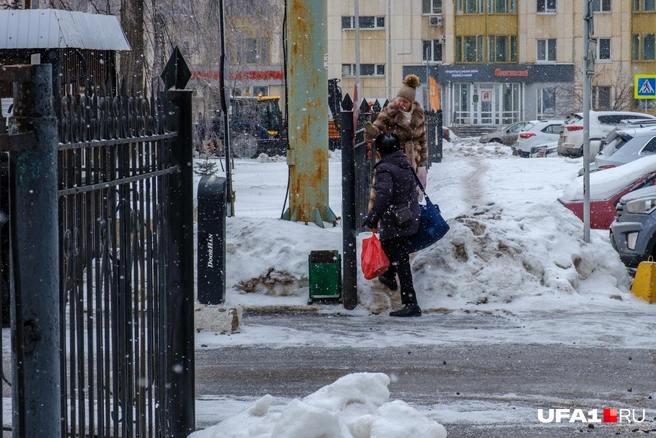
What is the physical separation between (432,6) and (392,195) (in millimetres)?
60317

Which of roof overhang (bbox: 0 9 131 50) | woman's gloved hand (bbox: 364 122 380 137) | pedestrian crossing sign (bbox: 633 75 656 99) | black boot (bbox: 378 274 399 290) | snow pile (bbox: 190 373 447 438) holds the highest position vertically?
roof overhang (bbox: 0 9 131 50)

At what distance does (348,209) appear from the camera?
9.46 meters

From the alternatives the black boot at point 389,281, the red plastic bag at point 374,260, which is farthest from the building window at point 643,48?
the red plastic bag at point 374,260

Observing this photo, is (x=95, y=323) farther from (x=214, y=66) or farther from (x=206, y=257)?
(x=214, y=66)

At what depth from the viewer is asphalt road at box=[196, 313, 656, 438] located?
5.96 metres

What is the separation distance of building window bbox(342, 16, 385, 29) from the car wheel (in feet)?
95.2

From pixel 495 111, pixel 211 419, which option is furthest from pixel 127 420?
pixel 495 111

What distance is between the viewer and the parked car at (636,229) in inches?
422

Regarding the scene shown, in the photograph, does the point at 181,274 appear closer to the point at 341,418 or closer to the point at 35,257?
the point at 341,418

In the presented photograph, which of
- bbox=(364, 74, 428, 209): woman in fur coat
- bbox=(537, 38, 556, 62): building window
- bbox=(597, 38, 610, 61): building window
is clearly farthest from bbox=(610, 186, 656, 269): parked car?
bbox=(597, 38, 610, 61): building window

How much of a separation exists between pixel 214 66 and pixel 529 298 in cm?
1658

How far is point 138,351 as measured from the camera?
13.7 ft

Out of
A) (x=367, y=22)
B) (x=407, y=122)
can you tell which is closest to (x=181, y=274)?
(x=407, y=122)

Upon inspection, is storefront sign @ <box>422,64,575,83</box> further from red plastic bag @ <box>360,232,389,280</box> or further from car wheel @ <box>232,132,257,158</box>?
red plastic bag @ <box>360,232,389,280</box>
